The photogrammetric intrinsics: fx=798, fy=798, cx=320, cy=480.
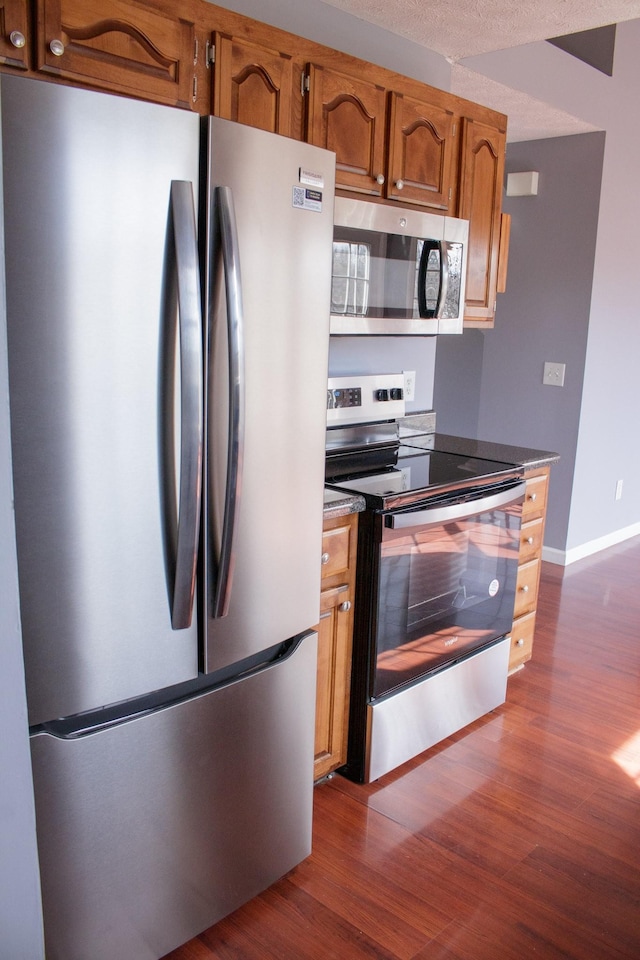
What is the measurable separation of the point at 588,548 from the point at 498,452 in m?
2.12

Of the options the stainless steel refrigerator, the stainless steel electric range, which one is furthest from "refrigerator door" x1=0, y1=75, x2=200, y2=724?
the stainless steel electric range

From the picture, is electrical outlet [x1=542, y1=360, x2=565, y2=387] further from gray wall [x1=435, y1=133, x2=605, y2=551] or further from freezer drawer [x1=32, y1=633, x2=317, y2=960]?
freezer drawer [x1=32, y1=633, x2=317, y2=960]

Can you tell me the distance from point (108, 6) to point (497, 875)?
233cm

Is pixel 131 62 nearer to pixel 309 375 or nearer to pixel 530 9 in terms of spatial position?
pixel 309 375

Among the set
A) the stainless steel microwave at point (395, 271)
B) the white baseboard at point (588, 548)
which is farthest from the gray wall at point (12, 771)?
the white baseboard at point (588, 548)

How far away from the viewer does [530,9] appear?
2.52 meters

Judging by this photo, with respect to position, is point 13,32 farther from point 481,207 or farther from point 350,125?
point 481,207

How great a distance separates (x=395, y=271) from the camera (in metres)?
2.66

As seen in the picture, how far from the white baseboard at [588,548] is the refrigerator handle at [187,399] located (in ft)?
11.6

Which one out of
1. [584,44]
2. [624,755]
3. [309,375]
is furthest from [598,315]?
[309,375]

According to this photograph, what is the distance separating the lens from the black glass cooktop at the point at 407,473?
2.37 meters

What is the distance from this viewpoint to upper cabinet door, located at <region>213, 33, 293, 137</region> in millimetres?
2080

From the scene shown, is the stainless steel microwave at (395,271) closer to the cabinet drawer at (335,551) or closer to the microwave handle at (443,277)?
the microwave handle at (443,277)

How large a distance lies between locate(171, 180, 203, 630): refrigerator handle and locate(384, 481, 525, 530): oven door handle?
2.77ft
